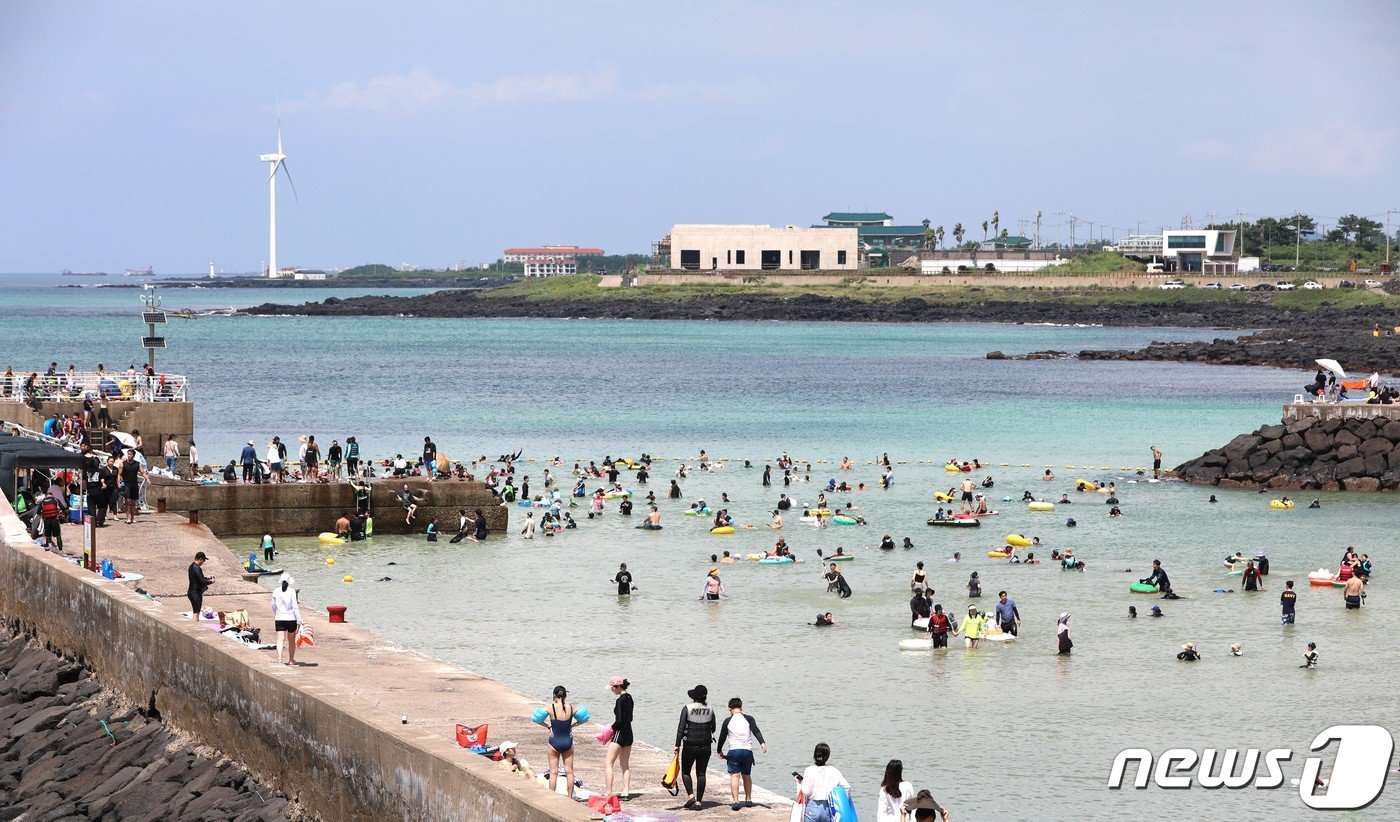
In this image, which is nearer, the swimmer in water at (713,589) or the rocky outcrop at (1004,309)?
the swimmer in water at (713,589)

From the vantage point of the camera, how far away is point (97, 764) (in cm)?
2044

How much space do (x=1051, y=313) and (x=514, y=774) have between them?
169 meters

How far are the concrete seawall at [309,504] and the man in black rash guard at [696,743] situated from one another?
22.6m

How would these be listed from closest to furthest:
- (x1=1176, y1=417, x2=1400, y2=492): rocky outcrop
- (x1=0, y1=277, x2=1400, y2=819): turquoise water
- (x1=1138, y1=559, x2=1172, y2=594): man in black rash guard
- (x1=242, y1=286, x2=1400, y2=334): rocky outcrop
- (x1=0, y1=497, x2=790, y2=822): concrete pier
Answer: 1. (x1=0, y1=497, x2=790, y2=822): concrete pier
2. (x1=0, y1=277, x2=1400, y2=819): turquoise water
3. (x1=1138, y1=559, x2=1172, y2=594): man in black rash guard
4. (x1=1176, y1=417, x2=1400, y2=492): rocky outcrop
5. (x1=242, y1=286, x2=1400, y2=334): rocky outcrop

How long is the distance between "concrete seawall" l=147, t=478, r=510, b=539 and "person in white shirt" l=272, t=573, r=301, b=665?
51.4 feet

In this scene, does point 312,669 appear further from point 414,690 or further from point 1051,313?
point 1051,313

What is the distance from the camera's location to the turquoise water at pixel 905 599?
2405 cm

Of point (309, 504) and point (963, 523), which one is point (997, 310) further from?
point (309, 504)

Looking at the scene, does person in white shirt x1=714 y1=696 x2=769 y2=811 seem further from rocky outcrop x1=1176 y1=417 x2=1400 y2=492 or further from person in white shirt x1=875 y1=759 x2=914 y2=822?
rocky outcrop x1=1176 y1=417 x2=1400 y2=492

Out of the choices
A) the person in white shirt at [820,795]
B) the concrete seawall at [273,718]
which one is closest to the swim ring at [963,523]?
the concrete seawall at [273,718]

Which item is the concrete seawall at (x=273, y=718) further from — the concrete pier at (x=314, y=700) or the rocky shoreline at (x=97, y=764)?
the rocky shoreline at (x=97, y=764)

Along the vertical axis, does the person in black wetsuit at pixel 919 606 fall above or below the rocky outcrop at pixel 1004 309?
below

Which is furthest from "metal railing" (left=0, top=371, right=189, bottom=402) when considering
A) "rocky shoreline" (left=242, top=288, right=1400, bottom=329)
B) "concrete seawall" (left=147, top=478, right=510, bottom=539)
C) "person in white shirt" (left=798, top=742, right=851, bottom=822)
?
"rocky shoreline" (left=242, top=288, right=1400, bottom=329)

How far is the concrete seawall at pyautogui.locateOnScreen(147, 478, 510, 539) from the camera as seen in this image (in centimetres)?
3794
